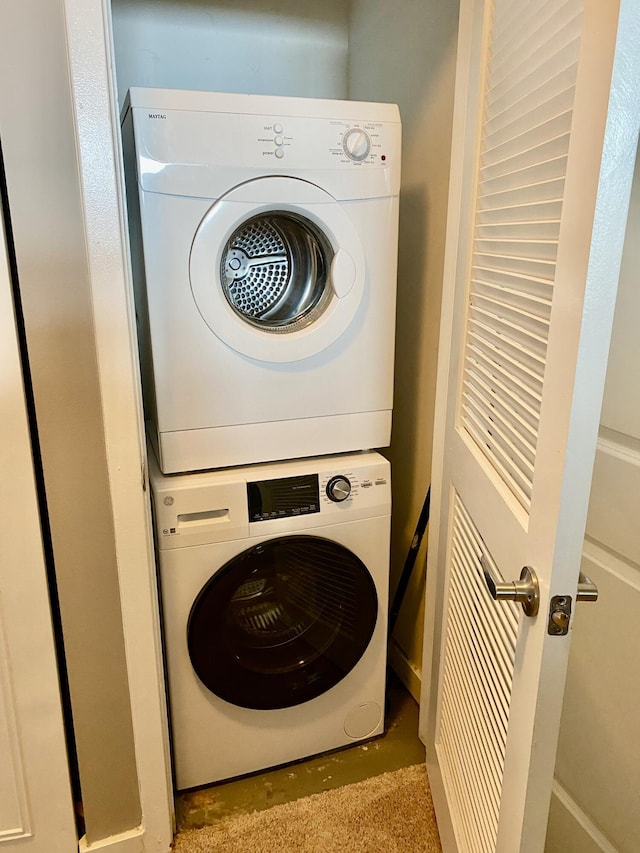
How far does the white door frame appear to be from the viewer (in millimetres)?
1010

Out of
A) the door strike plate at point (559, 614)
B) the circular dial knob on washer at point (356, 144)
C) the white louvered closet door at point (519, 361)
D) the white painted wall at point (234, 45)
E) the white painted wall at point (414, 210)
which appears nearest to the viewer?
the white louvered closet door at point (519, 361)

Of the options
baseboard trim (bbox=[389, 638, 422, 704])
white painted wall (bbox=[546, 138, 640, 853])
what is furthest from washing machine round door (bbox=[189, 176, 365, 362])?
baseboard trim (bbox=[389, 638, 422, 704])

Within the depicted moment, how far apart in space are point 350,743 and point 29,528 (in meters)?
1.08

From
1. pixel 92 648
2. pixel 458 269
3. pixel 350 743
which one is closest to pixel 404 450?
pixel 458 269

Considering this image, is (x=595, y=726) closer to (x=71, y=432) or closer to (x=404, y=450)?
(x=404, y=450)

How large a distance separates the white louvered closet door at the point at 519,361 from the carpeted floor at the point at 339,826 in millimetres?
131

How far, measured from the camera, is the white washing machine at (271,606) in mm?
1437

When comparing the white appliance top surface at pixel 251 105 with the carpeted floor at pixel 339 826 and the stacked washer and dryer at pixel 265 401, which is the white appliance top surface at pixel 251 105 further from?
the carpeted floor at pixel 339 826

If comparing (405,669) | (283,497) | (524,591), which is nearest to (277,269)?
(283,497)

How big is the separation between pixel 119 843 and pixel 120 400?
100cm

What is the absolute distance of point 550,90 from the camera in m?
0.83

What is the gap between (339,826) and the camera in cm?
151

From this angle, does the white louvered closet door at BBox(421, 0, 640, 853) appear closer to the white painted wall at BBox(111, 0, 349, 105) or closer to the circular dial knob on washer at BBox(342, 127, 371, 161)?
the circular dial knob on washer at BBox(342, 127, 371, 161)

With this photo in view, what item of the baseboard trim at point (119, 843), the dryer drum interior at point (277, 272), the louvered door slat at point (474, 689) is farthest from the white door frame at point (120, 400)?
the louvered door slat at point (474, 689)
